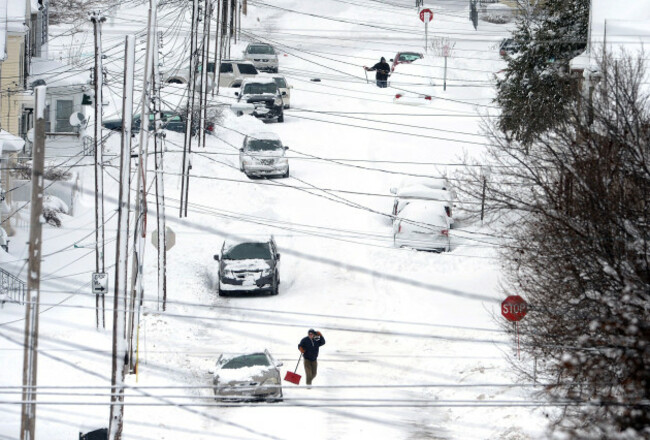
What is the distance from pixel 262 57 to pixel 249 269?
27723 mm

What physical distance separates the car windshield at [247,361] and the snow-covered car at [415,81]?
27.6 m

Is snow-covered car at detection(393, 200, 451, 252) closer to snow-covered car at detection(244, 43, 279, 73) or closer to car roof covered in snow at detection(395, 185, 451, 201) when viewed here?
car roof covered in snow at detection(395, 185, 451, 201)

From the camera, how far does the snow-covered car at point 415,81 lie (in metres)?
49.2

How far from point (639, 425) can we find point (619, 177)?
467cm

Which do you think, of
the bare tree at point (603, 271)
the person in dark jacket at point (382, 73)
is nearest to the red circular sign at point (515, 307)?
the bare tree at point (603, 271)

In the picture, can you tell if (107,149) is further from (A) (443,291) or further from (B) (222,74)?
(A) (443,291)

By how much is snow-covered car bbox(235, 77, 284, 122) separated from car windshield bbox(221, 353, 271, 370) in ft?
76.2

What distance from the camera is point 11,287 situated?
2912 cm

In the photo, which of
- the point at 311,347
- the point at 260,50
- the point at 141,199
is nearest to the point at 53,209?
the point at 141,199

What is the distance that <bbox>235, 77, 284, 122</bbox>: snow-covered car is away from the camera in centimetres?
4475

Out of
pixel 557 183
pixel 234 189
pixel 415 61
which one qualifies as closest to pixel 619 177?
pixel 557 183

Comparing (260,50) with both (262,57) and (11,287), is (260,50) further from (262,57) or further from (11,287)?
(11,287)

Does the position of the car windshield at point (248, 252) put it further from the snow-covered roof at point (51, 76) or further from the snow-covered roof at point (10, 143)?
the snow-covered roof at point (51, 76)

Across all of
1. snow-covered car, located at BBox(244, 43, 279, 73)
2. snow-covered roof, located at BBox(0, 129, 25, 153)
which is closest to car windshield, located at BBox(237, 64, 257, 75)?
snow-covered car, located at BBox(244, 43, 279, 73)
